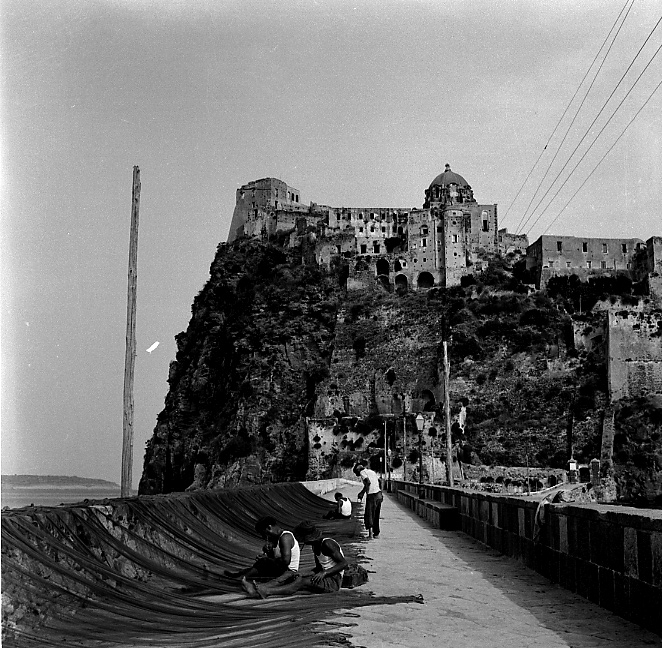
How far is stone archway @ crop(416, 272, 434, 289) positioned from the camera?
74.3 metres

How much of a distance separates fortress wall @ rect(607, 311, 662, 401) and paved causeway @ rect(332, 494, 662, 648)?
161 feet

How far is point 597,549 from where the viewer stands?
22.5ft

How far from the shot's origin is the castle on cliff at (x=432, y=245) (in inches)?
2864

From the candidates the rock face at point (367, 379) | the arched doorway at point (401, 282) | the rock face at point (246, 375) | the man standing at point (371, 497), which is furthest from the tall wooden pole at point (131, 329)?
the arched doorway at point (401, 282)

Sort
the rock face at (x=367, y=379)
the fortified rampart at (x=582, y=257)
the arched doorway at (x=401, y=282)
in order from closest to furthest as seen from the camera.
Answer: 1. the rock face at (x=367, y=379)
2. the fortified rampart at (x=582, y=257)
3. the arched doorway at (x=401, y=282)

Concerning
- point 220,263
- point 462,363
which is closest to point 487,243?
point 462,363

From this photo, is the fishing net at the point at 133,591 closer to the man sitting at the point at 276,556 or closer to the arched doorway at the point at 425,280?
the man sitting at the point at 276,556

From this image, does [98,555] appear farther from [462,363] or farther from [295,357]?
[295,357]

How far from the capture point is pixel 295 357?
71.9 m

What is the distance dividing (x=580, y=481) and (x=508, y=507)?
139ft

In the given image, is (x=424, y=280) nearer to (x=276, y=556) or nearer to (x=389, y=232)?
(x=389, y=232)

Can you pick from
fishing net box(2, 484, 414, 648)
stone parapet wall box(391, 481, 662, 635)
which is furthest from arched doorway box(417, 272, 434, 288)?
fishing net box(2, 484, 414, 648)

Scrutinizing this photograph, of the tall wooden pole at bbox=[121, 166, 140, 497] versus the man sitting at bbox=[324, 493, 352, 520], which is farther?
the man sitting at bbox=[324, 493, 352, 520]

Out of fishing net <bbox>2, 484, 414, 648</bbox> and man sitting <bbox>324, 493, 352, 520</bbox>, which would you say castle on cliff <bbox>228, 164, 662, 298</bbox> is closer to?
man sitting <bbox>324, 493, 352, 520</bbox>
